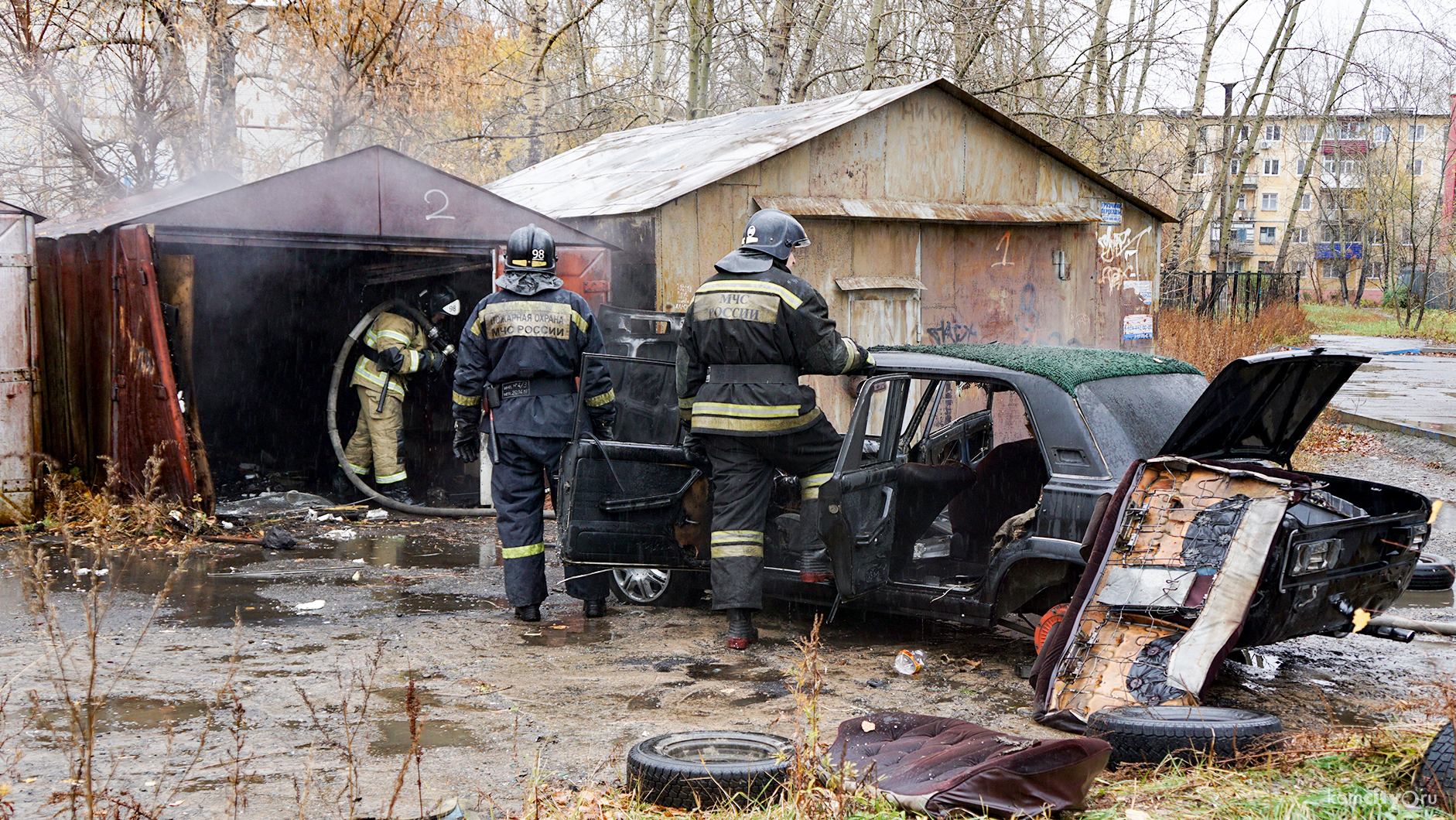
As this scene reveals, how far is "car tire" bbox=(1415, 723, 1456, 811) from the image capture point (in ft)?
10.2

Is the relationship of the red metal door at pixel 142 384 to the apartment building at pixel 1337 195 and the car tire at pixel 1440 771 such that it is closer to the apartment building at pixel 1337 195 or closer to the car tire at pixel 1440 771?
the car tire at pixel 1440 771

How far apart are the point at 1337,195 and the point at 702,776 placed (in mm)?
58060

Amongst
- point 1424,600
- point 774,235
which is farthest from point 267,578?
point 1424,600

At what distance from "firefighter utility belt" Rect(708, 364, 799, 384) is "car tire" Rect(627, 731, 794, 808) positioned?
2016mm

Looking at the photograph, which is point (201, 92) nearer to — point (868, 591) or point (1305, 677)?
point (868, 591)

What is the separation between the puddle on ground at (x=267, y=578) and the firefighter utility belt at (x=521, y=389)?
1182 mm

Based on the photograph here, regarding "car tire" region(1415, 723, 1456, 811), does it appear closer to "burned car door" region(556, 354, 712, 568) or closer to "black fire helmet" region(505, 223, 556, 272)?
"burned car door" region(556, 354, 712, 568)

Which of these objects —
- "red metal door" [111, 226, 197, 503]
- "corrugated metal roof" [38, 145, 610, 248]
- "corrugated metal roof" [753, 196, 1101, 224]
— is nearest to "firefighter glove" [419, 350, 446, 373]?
"corrugated metal roof" [38, 145, 610, 248]

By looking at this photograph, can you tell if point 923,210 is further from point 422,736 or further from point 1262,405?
point 422,736

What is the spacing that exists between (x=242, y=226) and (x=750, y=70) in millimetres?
18689

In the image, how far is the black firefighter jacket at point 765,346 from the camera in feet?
16.9

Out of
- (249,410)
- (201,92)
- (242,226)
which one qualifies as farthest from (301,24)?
(242,226)

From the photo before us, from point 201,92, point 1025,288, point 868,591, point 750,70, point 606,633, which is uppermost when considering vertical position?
point 750,70

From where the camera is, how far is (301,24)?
14.3 metres
